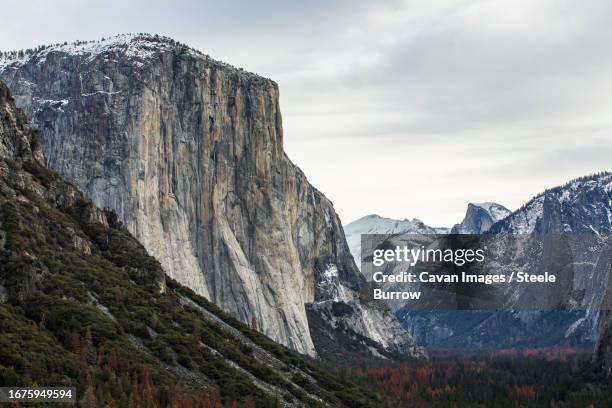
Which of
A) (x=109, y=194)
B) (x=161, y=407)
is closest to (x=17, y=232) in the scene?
(x=161, y=407)

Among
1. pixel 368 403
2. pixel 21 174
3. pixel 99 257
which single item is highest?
pixel 21 174

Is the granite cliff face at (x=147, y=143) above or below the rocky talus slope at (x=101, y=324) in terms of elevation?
above

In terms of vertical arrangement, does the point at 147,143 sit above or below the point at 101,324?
above

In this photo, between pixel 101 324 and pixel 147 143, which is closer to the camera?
pixel 101 324

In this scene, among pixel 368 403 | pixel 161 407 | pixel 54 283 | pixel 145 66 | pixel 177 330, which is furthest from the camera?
pixel 145 66

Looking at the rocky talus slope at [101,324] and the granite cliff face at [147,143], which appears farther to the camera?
the granite cliff face at [147,143]

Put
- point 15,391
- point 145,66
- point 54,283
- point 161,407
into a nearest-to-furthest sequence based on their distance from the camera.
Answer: point 15,391
point 161,407
point 54,283
point 145,66

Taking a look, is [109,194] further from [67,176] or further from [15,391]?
[15,391]

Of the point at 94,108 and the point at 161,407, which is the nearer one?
the point at 161,407
